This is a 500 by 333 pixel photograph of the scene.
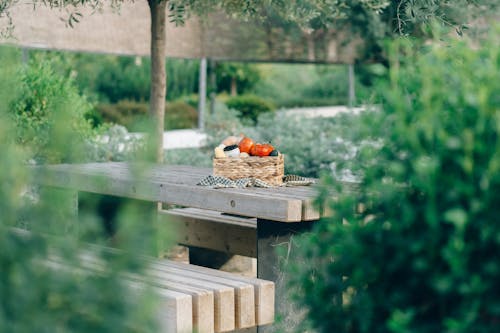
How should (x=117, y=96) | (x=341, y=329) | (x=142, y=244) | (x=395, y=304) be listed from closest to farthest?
(x=142, y=244)
(x=395, y=304)
(x=341, y=329)
(x=117, y=96)

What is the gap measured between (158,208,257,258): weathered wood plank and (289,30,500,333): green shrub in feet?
9.95

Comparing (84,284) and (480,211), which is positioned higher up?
(480,211)

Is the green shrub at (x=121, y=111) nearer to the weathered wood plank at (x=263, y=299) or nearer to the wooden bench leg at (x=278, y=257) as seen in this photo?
the wooden bench leg at (x=278, y=257)

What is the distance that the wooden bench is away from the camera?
137 inches

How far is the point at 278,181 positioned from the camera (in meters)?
4.74

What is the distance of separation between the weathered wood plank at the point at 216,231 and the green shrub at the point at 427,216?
3032mm

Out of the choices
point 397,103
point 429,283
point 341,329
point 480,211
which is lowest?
point 341,329

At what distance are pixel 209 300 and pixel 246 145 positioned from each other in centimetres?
127

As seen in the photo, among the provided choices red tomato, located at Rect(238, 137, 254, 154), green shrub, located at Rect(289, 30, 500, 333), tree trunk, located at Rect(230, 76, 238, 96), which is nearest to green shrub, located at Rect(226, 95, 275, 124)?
tree trunk, located at Rect(230, 76, 238, 96)

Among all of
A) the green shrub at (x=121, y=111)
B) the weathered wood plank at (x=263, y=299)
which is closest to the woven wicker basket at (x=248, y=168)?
the weathered wood plank at (x=263, y=299)

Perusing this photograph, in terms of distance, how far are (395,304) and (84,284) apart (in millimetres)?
755

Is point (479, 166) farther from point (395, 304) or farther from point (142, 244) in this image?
point (142, 244)

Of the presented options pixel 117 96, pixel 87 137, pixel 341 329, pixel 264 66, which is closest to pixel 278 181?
pixel 341 329

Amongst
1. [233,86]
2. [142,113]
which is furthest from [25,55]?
[233,86]
